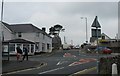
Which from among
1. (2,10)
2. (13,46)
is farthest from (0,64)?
(13,46)

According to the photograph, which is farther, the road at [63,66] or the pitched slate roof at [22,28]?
the pitched slate roof at [22,28]

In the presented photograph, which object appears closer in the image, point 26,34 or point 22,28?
point 26,34

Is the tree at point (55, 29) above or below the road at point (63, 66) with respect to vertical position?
above

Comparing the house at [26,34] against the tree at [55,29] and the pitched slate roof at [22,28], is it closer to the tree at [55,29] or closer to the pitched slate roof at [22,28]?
the pitched slate roof at [22,28]

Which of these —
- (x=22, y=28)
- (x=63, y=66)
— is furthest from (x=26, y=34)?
(x=63, y=66)

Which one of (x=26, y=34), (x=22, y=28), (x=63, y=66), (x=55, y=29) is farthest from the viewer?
(x=55, y=29)

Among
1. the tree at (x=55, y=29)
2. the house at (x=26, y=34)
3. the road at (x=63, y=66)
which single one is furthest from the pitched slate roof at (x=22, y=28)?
the tree at (x=55, y=29)

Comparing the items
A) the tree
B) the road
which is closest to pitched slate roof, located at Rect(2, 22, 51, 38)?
the road

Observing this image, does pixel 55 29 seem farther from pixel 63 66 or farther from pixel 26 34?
pixel 63 66

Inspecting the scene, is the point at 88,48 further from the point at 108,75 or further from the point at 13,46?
the point at 108,75

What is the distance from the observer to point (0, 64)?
83.0ft

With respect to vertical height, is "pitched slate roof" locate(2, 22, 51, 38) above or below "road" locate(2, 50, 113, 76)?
above

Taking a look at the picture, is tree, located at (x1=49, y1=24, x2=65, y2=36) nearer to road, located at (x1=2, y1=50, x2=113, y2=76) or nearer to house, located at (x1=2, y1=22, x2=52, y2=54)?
house, located at (x1=2, y1=22, x2=52, y2=54)

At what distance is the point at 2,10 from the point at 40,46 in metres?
47.4
